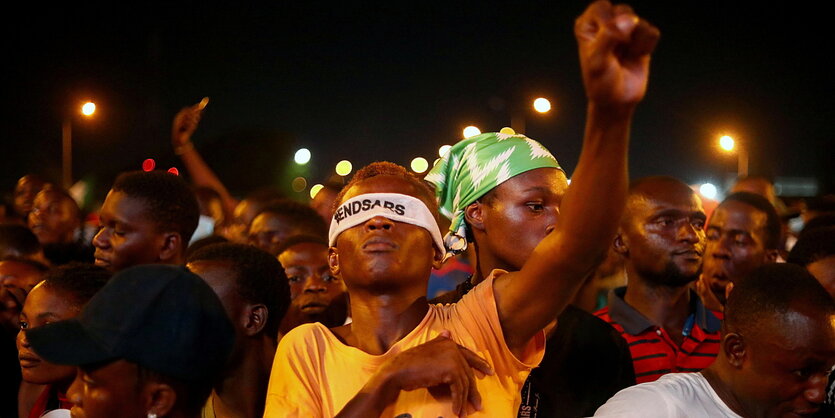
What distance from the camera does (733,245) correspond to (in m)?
5.76

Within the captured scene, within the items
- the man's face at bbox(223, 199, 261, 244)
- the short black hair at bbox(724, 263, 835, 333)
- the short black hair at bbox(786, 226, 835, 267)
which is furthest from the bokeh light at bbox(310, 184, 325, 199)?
the short black hair at bbox(724, 263, 835, 333)

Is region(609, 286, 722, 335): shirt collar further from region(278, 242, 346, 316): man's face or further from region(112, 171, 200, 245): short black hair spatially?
region(112, 171, 200, 245): short black hair

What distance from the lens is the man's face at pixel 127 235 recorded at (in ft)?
15.4

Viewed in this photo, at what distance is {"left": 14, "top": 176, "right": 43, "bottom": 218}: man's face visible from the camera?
31.6ft

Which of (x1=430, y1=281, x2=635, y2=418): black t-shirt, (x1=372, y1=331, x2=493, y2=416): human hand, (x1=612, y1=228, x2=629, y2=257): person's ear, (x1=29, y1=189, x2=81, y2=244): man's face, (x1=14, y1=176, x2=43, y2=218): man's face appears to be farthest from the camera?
(x1=14, y1=176, x2=43, y2=218): man's face

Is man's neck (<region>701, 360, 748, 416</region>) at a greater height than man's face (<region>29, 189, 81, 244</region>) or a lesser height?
lesser

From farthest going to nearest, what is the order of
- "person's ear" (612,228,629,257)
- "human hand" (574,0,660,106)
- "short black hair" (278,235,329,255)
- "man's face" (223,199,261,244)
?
1. "man's face" (223,199,261,244)
2. "short black hair" (278,235,329,255)
3. "person's ear" (612,228,629,257)
4. "human hand" (574,0,660,106)

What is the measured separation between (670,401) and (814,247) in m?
2.16

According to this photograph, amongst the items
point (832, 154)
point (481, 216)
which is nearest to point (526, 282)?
point (481, 216)

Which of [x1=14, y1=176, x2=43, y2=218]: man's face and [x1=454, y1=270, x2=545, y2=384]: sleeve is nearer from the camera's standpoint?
[x1=454, y1=270, x2=545, y2=384]: sleeve

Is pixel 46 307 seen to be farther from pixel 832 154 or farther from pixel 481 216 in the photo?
pixel 832 154

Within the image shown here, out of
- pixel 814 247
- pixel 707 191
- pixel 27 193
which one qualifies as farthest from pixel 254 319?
pixel 707 191

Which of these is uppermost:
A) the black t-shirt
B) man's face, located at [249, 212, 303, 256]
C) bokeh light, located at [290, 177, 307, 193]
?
bokeh light, located at [290, 177, 307, 193]

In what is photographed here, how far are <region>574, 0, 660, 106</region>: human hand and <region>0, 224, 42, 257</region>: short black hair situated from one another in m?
5.43
